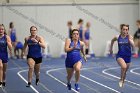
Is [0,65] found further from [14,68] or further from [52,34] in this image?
[52,34]

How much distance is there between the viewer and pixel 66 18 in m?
28.2

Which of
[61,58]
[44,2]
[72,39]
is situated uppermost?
[44,2]

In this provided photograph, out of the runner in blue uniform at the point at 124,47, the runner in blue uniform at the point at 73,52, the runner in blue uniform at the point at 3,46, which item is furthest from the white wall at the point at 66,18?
the runner in blue uniform at the point at 73,52

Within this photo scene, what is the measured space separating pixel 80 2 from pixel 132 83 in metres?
13.9

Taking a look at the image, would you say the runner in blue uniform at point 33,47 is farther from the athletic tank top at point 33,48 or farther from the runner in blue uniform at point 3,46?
the runner in blue uniform at point 3,46

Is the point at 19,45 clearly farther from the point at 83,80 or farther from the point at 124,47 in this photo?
the point at 124,47

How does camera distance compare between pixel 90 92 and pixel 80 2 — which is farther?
pixel 80 2

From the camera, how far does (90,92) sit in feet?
43.2

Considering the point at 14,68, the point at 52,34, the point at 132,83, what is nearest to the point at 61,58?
the point at 52,34

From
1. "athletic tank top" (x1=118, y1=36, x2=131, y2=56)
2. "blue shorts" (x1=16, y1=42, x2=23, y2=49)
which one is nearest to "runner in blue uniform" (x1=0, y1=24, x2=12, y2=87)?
"athletic tank top" (x1=118, y1=36, x2=131, y2=56)

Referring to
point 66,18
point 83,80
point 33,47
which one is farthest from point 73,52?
point 66,18

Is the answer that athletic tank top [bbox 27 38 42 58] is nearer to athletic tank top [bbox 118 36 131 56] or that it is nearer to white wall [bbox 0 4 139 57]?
athletic tank top [bbox 118 36 131 56]

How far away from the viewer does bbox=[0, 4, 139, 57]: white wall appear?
91.1 feet

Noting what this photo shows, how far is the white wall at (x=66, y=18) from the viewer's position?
2777 centimetres
